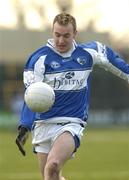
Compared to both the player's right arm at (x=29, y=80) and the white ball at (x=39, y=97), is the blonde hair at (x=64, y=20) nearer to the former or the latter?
the player's right arm at (x=29, y=80)

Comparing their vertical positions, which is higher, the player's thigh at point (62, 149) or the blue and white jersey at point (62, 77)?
the blue and white jersey at point (62, 77)

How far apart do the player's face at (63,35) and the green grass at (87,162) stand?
6722 mm

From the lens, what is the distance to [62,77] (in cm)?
1060

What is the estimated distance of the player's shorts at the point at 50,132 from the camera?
34.5ft

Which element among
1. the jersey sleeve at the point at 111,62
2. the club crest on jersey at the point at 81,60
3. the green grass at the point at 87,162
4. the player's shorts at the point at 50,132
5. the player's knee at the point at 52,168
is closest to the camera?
the player's knee at the point at 52,168

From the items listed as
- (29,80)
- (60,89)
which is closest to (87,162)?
(60,89)

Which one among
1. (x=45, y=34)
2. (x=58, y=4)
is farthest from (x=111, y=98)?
(x=58, y=4)

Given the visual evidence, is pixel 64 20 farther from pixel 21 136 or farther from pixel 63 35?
pixel 21 136

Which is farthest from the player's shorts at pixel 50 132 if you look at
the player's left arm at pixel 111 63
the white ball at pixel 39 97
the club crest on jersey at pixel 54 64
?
the player's left arm at pixel 111 63

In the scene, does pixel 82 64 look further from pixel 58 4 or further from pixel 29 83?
pixel 58 4

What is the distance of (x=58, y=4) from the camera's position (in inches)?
2392

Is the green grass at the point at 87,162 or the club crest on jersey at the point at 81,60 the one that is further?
the green grass at the point at 87,162

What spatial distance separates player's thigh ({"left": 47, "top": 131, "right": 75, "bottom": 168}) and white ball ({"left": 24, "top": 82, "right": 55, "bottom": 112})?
44cm

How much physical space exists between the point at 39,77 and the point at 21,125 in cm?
68
